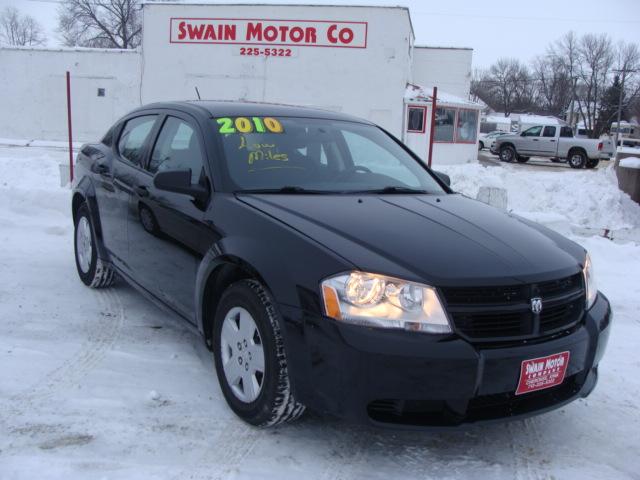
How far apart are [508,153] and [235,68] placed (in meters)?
13.4

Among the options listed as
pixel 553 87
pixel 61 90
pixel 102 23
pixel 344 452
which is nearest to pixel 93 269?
pixel 344 452

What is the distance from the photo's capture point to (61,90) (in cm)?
2575

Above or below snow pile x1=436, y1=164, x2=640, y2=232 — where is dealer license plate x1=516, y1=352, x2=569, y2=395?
above

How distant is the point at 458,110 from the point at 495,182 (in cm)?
1143

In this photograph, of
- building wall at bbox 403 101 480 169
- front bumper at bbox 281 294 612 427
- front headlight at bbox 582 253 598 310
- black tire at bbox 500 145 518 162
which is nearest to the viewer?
front bumper at bbox 281 294 612 427

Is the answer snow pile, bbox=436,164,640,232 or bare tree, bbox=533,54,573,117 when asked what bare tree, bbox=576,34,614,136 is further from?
snow pile, bbox=436,164,640,232

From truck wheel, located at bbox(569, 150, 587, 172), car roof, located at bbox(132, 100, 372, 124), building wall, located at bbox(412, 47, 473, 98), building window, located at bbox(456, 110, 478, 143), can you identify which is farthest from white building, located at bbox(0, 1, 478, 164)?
car roof, located at bbox(132, 100, 372, 124)

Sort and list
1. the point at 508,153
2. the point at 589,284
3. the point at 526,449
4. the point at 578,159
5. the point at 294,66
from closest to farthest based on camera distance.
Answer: the point at 526,449 < the point at 589,284 < the point at 294,66 < the point at 578,159 < the point at 508,153

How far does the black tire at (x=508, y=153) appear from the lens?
96.5 feet

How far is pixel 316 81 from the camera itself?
24.2 m

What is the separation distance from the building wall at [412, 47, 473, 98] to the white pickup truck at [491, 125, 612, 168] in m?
3.28

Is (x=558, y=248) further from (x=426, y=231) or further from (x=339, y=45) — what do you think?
(x=339, y=45)

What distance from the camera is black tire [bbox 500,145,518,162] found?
29.4m

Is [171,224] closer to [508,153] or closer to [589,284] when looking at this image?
[589,284]
